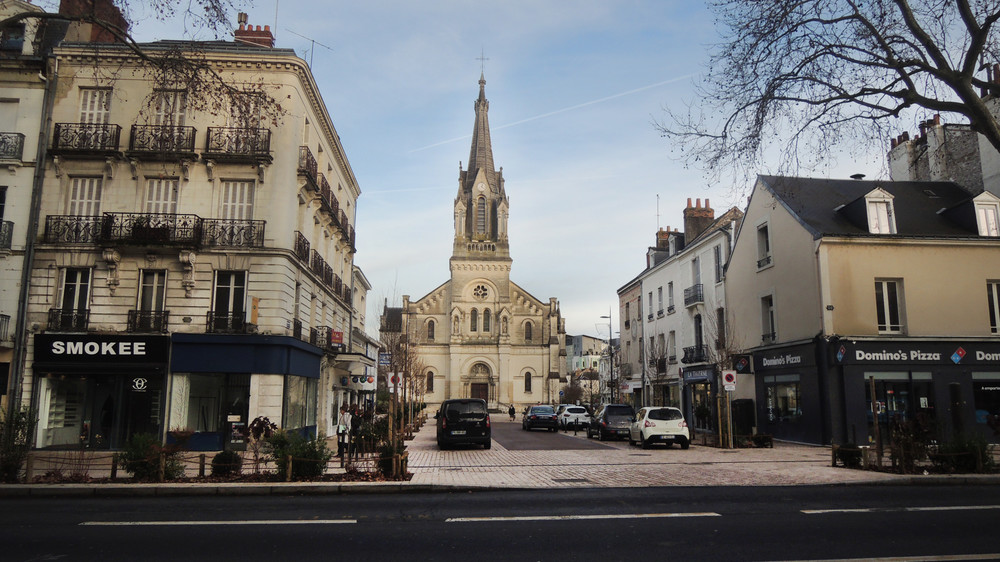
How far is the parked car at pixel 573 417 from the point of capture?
38.3m

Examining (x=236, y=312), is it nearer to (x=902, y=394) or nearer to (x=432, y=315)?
(x=902, y=394)

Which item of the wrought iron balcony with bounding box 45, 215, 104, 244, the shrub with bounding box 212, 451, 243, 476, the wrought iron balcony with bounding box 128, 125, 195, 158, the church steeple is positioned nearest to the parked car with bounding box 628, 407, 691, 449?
the shrub with bounding box 212, 451, 243, 476

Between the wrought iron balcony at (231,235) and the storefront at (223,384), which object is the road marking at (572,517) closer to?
the storefront at (223,384)

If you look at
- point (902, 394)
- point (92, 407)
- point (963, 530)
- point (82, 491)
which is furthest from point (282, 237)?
point (902, 394)

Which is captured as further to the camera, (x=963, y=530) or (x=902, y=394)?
(x=902, y=394)

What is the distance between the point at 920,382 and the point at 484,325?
169 feet

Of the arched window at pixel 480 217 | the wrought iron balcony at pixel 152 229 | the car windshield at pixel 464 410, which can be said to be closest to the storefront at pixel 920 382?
the car windshield at pixel 464 410

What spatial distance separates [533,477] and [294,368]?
11.2 metres

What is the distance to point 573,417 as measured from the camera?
38750 millimetres

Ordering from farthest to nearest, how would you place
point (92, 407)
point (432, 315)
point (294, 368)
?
point (432, 315)
point (294, 368)
point (92, 407)

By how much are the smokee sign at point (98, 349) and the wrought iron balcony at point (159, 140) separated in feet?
19.0

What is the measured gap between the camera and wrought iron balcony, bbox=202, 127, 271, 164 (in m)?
21.7

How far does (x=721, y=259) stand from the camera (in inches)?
1291

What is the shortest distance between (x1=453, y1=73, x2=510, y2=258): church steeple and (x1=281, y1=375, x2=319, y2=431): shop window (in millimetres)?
46666
